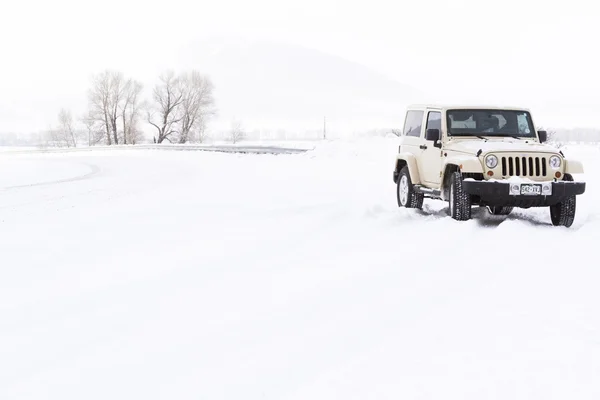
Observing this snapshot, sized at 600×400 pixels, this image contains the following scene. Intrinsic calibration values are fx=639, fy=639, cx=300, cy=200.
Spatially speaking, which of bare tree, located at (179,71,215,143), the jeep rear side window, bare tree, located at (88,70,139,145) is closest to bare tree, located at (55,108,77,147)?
bare tree, located at (88,70,139,145)

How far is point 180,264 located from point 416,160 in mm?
5576

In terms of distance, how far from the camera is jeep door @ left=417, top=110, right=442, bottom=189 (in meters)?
10.4

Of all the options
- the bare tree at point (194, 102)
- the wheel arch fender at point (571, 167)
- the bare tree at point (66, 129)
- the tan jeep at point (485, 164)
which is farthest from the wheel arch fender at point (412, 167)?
the bare tree at point (66, 129)

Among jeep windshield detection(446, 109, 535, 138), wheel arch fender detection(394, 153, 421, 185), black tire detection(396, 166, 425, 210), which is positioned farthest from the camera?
black tire detection(396, 166, 425, 210)

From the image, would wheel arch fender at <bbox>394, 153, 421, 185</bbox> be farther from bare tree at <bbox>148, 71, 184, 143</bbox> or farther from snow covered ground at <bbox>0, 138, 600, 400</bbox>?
bare tree at <bbox>148, 71, 184, 143</bbox>

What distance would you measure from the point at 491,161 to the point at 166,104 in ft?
221

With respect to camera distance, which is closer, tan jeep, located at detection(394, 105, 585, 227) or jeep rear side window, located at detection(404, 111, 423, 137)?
tan jeep, located at detection(394, 105, 585, 227)

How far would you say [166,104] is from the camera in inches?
2886

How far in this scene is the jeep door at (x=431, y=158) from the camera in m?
10.4

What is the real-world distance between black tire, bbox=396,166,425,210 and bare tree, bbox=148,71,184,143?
63.9 metres

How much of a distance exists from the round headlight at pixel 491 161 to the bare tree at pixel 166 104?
66647 millimetres

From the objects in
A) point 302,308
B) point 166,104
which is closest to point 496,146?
point 302,308

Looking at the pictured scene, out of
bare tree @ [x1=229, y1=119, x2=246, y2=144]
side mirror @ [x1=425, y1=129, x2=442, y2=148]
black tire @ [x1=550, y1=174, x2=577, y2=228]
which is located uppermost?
side mirror @ [x1=425, y1=129, x2=442, y2=148]

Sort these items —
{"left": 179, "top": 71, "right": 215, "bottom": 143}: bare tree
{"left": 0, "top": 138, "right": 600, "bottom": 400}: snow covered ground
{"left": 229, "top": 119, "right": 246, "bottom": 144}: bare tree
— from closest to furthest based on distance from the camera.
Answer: {"left": 0, "top": 138, "right": 600, "bottom": 400}: snow covered ground → {"left": 179, "top": 71, "right": 215, "bottom": 143}: bare tree → {"left": 229, "top": 119, "right": 246, "bottom": 144}: bare tree
